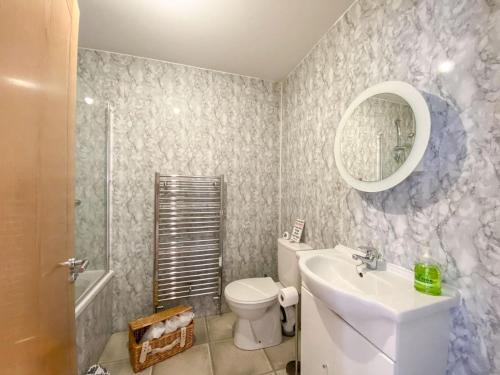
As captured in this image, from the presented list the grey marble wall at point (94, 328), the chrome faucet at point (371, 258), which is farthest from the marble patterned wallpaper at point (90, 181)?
the chrome faucet at point (371, 258)

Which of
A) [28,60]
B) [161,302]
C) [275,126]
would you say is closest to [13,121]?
[28,60]

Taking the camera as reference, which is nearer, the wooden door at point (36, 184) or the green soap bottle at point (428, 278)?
the wooden door at point (36, 184)

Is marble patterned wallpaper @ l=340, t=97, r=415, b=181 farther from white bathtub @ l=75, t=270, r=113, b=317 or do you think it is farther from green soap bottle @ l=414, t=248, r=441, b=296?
white bathtub @ l=75, t=270, r=113, b=317

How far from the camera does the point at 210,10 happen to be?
1.38 m

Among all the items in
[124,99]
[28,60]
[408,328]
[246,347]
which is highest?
[124,99]

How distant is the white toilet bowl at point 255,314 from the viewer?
5.20 feet

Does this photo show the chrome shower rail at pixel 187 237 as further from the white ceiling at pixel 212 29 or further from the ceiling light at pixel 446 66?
the ceiling light at pixel 446 66

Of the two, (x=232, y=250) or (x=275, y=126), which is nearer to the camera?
(x=232, y=250)

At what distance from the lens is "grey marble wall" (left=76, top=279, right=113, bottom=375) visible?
4.37ft

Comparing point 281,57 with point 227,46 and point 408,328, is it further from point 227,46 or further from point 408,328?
point 408,328

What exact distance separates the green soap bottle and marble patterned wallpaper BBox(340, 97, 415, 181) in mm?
426

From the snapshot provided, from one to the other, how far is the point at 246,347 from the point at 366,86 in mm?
2015

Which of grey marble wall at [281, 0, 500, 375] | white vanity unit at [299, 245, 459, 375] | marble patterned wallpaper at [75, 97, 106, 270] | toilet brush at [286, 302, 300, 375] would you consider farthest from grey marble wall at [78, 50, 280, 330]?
white vanity unit at [299, 245, 459, 375]

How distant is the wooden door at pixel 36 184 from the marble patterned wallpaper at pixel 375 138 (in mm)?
1363
